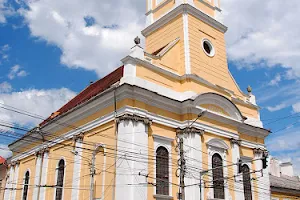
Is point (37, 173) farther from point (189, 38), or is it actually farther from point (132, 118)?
point (189, 38)

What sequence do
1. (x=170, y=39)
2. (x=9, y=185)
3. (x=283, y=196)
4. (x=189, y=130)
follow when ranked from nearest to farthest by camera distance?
(x=189, y=130) < (x=170, y=39) < (x=9, y=185) < (x=283, y=196)

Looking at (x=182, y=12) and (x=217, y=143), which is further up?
(x=182, y=12)

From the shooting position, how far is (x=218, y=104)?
76.7ft

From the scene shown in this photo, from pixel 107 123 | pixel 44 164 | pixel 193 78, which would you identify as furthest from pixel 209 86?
pixel 44 164

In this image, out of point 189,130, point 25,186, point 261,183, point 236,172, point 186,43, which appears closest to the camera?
point 189,130

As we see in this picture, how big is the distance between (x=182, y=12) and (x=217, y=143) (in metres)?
8.71

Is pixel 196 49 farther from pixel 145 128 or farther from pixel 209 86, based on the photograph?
pixel 145 128

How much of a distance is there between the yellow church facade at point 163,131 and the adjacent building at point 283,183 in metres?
7.57

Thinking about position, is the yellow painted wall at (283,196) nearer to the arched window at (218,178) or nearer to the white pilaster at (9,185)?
the arched window at (218,178)

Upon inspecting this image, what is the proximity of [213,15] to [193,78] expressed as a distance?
6.58 m

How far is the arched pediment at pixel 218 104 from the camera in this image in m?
22.4

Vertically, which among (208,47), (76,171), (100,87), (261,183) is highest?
(208,47)

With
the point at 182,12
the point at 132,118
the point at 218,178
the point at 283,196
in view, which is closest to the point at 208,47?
the point at 182,12

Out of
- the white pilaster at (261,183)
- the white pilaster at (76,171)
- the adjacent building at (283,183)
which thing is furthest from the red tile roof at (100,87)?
the adjacent building at (283,183)
